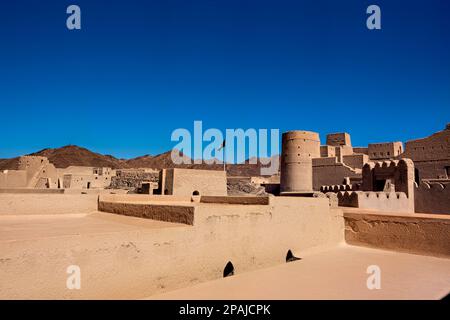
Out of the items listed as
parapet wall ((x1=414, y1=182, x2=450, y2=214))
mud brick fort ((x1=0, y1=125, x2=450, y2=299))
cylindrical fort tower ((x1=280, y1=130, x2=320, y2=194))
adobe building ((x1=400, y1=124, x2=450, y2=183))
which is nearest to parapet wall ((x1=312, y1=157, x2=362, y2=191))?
adobe building ((x1=400, y1=124, x2=450, y2=183))

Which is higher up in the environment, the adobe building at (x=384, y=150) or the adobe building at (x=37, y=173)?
the adobe building at (x=384, y=150)

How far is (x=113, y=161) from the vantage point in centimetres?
8206

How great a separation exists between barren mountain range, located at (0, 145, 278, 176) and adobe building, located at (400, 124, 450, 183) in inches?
1714

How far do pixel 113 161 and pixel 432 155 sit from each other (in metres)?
72.4

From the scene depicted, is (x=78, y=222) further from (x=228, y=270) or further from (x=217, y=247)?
(x=228, y=270)

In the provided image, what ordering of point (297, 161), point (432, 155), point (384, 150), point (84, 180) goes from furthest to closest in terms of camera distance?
point (384, 150) → point (84, 180) → point (297, 161) → point (432, 155)

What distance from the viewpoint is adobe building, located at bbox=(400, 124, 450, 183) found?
73.6ft

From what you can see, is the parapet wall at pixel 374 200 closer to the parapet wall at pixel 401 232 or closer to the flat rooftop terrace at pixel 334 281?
the parapet wall at pixel 401 232

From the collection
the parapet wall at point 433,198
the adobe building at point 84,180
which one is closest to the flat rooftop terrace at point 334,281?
the parapet wall at point 433,198

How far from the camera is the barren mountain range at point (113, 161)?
70.8m

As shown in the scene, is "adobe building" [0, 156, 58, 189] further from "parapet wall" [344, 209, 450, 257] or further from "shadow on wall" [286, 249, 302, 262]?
"parapet wall" [344, 209, 450, 257]

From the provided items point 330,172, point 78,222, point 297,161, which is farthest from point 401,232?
point 330,172

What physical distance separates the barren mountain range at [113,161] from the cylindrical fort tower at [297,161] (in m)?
43.1
